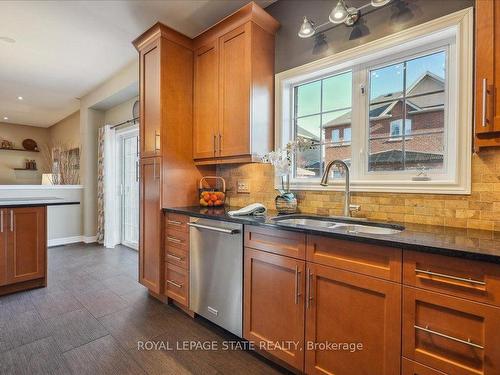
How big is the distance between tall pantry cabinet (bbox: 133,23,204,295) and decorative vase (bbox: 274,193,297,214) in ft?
3.39

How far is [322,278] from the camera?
55.9 inches

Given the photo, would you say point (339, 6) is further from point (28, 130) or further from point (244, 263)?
point (28, 130)

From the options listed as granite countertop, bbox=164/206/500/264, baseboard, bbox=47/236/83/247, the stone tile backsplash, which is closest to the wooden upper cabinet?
the stone tile backsplash

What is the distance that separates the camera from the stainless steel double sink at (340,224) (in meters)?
1.59

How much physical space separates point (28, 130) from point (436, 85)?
9341mm

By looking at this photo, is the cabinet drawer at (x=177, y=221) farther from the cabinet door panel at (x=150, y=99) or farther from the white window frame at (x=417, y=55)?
the white window frame at (x=417, y=55)

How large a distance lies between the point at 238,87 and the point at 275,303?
5.60 feet

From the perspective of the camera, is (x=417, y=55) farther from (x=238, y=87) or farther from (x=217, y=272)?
(x=217, y=272)

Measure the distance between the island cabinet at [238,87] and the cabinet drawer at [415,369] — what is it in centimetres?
163

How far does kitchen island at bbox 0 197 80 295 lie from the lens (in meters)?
2.75

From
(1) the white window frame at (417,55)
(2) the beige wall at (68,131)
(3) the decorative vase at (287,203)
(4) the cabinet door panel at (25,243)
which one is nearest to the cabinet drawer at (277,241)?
(3) the decorative vase at (287,203)

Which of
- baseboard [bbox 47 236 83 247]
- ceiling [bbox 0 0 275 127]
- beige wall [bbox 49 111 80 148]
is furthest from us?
beige wall [bbox 49 111 80 148]

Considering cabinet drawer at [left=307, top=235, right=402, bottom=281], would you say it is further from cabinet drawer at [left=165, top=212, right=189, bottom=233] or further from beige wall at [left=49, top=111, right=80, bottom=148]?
beige wall at [left=49, top=111, right=80, bottom=148]

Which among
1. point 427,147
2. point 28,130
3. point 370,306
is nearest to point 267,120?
point 427,147
